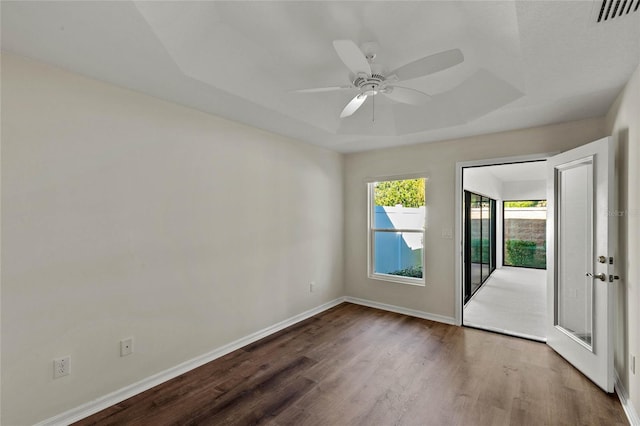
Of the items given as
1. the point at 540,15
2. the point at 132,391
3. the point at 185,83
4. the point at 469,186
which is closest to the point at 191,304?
the point at 132,391

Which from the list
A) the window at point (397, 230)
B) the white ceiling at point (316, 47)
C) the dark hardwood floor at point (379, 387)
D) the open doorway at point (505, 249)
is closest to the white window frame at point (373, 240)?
the window at point (397, 230)

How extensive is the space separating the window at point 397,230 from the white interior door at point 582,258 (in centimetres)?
151

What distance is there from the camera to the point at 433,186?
4.12 m

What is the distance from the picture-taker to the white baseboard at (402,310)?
398cm

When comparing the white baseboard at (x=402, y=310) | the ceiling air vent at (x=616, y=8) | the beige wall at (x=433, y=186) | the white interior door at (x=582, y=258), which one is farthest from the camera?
the white baseboard at (x=402, y=310)

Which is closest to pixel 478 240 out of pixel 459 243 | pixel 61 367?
pixel 459 243

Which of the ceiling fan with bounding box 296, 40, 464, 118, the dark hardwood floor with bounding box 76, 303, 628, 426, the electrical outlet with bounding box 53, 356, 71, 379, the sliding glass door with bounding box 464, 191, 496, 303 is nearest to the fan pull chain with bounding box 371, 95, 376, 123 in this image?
the ceiling fan with bounding box 296, 40, 464, 118

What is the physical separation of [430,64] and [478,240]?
515 cm

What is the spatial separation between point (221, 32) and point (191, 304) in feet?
7.57

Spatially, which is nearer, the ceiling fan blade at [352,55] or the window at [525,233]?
the ceiling fan blade at [352,55]

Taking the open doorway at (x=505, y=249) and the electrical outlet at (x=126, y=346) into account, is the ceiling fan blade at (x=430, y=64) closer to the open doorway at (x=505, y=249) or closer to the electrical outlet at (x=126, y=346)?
the open doorway at (x=505, y=249)

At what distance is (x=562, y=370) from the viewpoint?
109 inches

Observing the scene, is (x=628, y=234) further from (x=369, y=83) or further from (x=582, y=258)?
(x=369, y=83)

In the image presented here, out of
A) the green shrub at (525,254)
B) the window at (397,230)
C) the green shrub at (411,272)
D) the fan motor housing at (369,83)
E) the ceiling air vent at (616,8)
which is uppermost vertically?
the ceiling air vent at (616,8)
